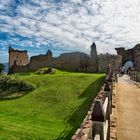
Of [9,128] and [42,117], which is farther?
[42,117]

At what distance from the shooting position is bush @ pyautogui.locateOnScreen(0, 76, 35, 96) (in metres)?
34.6

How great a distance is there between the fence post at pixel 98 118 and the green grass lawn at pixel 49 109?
12.2 m

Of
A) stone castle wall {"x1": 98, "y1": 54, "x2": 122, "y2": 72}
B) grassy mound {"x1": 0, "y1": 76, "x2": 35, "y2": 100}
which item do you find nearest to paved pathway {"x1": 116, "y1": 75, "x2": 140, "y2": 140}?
grassy mound {"x1": 0, "y1": 76, "x2": 35, "y2": 100}

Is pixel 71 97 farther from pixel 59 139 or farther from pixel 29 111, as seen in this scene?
pixel 59 139

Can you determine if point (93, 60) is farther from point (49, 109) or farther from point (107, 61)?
Answer: point (49, 109)

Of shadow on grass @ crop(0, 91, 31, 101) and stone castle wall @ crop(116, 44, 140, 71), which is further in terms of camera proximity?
stone castle wall @ crop(116, 44, 140, 71)

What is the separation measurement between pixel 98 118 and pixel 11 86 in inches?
1258

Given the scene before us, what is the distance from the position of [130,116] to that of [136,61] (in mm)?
60732

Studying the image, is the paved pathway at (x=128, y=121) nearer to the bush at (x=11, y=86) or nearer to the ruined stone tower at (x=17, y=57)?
the bush at (x=11, y=86)

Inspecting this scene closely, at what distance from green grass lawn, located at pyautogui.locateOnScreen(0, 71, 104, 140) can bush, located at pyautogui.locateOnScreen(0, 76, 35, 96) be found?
1.32 meters

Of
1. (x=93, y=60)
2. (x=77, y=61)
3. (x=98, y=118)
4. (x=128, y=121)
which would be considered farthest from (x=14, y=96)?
(x=77, y=61)

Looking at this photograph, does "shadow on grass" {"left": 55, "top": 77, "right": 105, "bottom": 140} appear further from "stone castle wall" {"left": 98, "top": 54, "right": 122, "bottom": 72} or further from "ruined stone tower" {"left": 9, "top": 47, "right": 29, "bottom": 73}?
"ruined stone tower" {"left": 9, "top": 47, "right": 29, "bottom": 73}

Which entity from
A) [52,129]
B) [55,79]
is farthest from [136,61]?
A: [52,129]

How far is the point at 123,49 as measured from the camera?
77.8m
